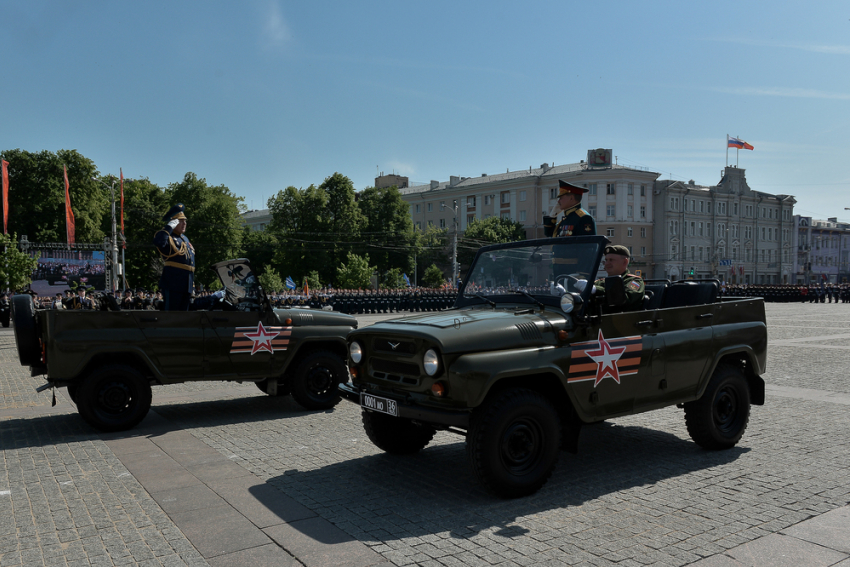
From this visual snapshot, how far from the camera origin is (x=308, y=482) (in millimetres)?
5344

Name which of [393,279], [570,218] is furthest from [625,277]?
[393,279]

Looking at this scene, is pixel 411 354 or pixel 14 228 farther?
pixel 14 228

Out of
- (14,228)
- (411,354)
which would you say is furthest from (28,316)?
(14,228)

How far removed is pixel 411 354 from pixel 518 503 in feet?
4.51

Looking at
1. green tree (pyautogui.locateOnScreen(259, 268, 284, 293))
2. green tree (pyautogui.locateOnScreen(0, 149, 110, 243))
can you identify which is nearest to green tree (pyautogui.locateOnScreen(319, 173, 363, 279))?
green tree (pyautogui.locateOnScreen(259, 268, 284, 293))

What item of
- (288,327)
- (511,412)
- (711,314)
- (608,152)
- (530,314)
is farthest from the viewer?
(608,152)

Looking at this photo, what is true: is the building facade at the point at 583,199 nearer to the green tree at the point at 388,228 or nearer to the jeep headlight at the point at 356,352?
the green tree at the point at 388,228

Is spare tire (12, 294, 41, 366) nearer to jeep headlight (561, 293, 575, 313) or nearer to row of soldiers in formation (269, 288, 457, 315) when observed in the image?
jeep headlight (561, 293, 575, 313)

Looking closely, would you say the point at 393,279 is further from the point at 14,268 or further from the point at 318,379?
the point at 318,379

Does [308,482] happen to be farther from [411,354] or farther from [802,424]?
[802,424]

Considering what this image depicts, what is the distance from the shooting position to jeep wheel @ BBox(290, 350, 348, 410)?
8367 millimetres

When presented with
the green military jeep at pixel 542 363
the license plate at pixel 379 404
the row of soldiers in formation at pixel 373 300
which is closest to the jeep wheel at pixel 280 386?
the green military jeep at pixel 542 363

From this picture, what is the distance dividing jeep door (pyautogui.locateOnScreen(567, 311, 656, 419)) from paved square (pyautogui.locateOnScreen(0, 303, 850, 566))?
69 cm

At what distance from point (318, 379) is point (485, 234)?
69620 millimetres
